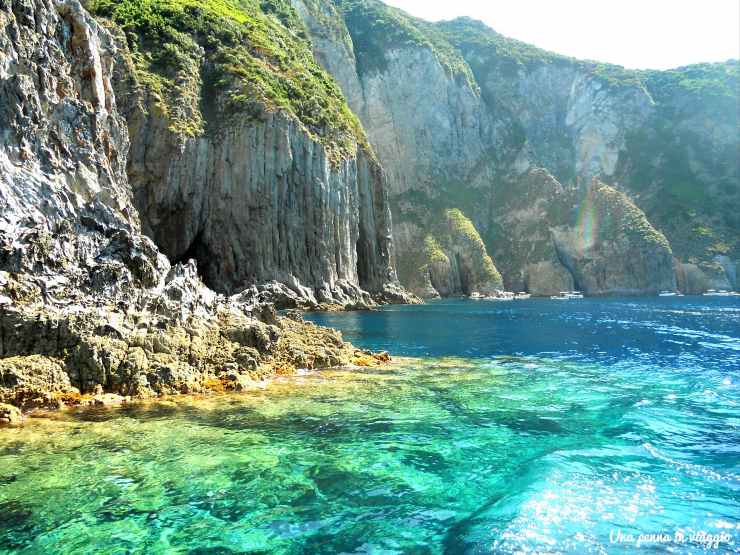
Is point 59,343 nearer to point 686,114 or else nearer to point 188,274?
point 188,274

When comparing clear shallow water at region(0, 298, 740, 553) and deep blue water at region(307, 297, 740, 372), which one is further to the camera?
deep blue water at region(307, 297, 740, 372)

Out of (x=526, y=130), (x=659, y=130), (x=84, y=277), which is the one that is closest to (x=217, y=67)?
(x=84, y=277)

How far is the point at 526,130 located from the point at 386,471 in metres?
188

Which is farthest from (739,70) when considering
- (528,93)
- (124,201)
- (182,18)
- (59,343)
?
(59,343)

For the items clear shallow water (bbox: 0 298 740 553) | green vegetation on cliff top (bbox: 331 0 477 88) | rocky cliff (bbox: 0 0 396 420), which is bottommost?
clear shallow water (bbox: 0 298 740 553)

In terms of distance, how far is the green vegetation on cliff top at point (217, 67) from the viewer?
73.2m

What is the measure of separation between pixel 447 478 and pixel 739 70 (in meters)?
→ 229

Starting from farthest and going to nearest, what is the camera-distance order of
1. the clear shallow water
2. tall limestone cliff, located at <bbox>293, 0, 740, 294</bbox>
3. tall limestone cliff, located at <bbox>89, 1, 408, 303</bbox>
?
tall limestone cliff, located at <bbox>293, 0, 740, 294</bbox>
tall limestone cliff, located at <bbox>89, 1, 408, 303</bbox>
the clear shallow water

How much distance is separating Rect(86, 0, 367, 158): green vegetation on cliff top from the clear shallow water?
59.2 metres

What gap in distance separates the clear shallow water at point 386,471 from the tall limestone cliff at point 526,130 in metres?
119

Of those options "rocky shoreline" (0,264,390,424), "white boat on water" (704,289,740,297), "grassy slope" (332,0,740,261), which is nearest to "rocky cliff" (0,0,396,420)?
"rocky shoreline" (0,264,390,424)

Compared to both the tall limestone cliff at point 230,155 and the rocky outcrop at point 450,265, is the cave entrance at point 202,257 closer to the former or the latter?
the tall limestone cliff at point 230,155

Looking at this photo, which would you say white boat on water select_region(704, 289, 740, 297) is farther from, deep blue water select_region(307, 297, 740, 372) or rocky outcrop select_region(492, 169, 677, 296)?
deep blue water select_region(307, 297, 740, 372)

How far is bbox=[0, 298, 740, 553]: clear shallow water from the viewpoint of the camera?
33.8 feet
